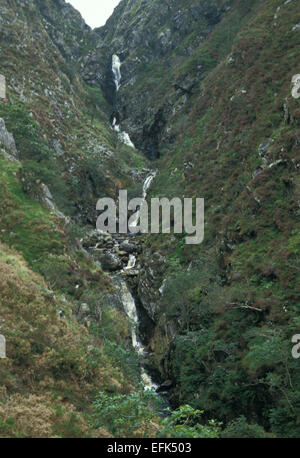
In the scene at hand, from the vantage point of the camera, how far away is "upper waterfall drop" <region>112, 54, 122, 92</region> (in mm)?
154413

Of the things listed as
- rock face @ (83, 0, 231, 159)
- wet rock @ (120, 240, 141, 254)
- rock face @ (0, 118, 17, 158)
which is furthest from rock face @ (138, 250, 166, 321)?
rock face @ (83, 0, 231, 159)

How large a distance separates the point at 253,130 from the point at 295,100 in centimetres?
941

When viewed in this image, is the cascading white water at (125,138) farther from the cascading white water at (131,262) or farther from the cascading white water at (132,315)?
the cascading white water at (132,315)

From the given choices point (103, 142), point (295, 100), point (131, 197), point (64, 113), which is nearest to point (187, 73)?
point (103, 142)

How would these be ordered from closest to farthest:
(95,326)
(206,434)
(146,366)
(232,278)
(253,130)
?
(206,434), (95,326), (232,278), (146,366), (253,130)

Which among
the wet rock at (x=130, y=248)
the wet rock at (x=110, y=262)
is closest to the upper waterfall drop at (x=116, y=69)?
the wet rock at (x=130, y=248)

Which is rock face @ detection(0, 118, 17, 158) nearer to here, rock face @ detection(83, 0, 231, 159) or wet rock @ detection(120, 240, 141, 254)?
A: wet rock @ detection(120, 240, 141, 254)

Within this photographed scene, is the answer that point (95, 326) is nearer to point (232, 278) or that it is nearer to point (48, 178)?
point (232, 278)

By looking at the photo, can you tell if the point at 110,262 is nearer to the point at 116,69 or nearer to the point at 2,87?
the point at 2,87

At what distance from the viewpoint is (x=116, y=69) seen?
6211 inches

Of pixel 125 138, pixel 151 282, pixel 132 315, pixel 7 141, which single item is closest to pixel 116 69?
pixel 125 138

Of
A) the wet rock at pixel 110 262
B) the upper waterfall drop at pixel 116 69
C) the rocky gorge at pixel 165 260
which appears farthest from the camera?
the upper waterfall drop at pixel 116 69

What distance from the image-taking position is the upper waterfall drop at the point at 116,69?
6079 inches

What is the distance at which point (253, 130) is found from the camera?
47000 mm
